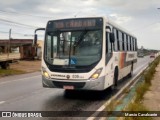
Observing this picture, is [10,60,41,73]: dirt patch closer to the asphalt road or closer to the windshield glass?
the asphalt road

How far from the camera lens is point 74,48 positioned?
11875mm

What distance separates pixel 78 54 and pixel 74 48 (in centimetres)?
32

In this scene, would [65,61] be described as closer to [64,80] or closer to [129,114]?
[64,80]

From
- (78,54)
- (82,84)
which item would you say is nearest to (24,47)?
(78,54)

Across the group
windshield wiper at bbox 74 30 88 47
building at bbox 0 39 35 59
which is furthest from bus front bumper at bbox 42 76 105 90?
building at bbox 0 39 35 59

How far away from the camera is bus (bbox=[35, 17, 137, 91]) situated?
11.5 meters

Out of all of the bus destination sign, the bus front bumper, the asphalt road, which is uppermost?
the bus destination sign

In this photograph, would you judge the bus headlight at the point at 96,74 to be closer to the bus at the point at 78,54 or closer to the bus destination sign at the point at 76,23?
the bus at the point at 78,54

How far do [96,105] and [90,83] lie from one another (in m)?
0.88

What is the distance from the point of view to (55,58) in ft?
39.5

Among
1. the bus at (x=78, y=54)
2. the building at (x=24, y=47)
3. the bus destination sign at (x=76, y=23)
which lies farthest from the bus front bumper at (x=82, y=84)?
the building at (x=24, y=47)

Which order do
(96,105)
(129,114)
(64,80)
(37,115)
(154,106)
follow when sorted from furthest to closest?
(64,80) → (96,105) → (154,106) → (37,115) → (129,114)

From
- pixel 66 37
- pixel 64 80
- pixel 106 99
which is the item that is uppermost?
pixel 66 37

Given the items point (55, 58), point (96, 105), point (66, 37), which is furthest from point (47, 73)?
point (96, 105)
